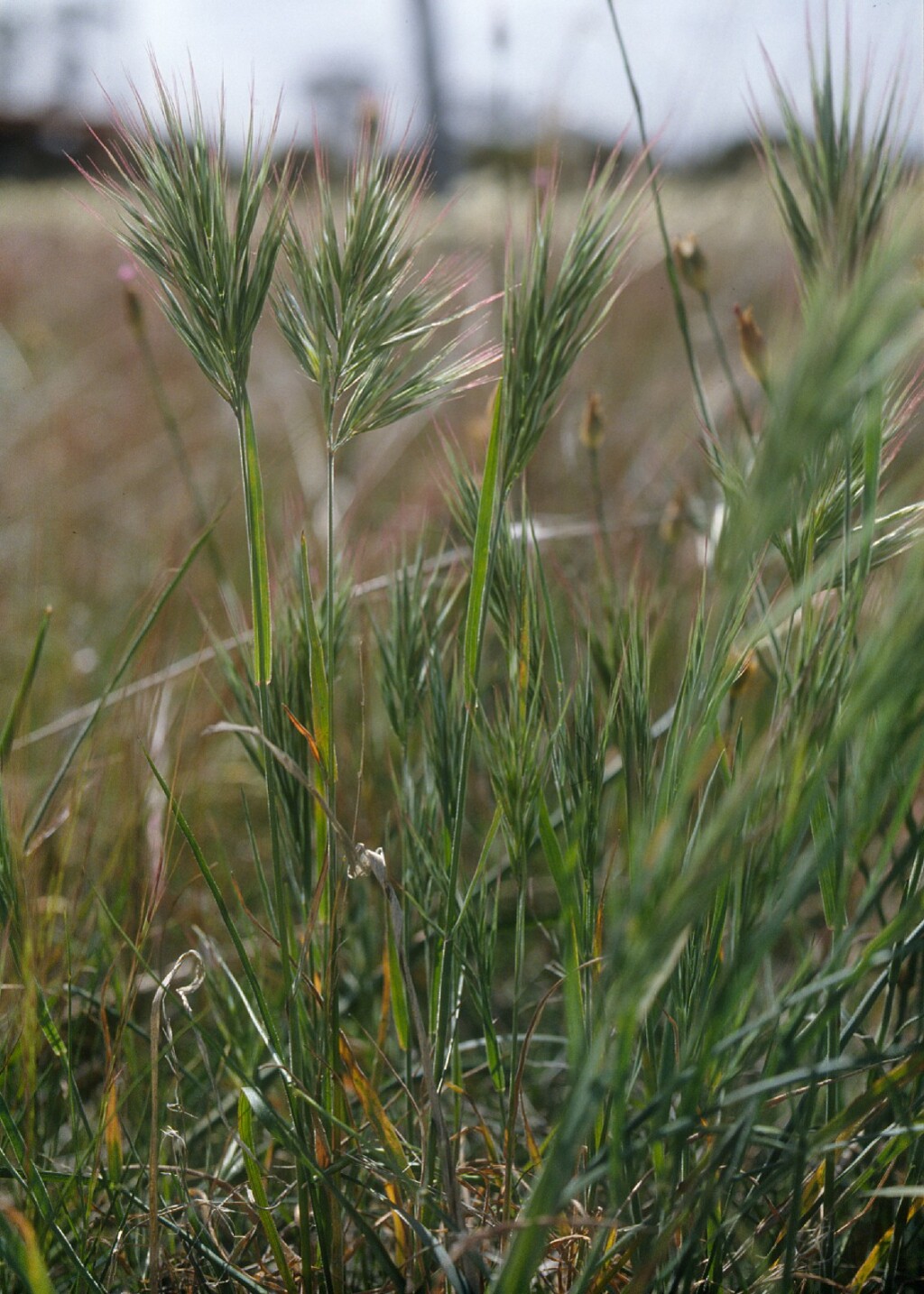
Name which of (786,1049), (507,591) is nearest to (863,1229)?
(786,1049)

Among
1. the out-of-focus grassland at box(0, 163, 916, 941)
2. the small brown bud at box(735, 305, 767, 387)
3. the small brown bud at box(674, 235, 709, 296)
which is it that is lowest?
the out-of-focus grassland at box(0, 163, 916, 941)

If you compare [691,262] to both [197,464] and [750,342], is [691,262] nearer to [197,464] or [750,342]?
[750,342]

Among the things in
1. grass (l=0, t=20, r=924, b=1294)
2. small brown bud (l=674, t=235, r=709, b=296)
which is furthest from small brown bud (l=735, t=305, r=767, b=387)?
small brown bud (l=674, t=235, r=709, b=296)

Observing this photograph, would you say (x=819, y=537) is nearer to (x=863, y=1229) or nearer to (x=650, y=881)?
(x=650, y=881)

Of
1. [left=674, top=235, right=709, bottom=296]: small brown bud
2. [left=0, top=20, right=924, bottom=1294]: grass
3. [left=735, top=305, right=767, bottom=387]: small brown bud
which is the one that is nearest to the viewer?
[left=0, top=20, right=924, bottom=1294]: grass

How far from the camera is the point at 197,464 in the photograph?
1806 mm

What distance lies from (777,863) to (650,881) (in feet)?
0.43

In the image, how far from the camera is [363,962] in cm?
64

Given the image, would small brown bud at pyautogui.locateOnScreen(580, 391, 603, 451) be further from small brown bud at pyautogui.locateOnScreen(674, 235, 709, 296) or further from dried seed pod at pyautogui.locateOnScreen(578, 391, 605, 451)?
small brown bud at pyautogui.locateOnScreen(674, 235, 709, 296)

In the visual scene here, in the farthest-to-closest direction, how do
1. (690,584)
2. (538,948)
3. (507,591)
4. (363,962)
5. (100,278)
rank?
(100,278), (690,584), (538,948), (363,962), (507,591)

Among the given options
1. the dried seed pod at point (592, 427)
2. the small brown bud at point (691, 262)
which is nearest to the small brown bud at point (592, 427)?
the dried seed pod at point (592, 427)

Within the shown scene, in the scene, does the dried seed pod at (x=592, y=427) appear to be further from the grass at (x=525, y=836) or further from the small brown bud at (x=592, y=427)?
the grass at (x=525, y=836)

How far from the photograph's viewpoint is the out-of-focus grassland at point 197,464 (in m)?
0.74

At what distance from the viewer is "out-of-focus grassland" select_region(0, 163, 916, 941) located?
0.74 meters
